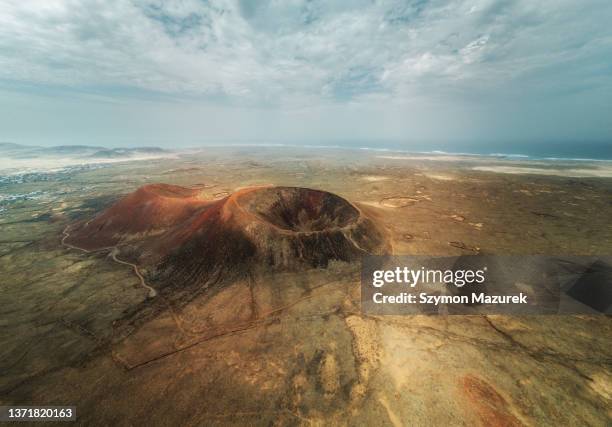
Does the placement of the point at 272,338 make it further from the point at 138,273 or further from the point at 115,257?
the point at 115,257

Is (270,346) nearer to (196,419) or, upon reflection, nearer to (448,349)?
(196,419)

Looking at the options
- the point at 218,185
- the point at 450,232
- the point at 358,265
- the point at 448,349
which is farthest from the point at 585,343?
the point at 218,185

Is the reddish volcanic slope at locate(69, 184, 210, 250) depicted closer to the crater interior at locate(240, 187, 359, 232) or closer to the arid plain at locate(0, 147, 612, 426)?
the arid plain at locate(0, 147, 612, 426)

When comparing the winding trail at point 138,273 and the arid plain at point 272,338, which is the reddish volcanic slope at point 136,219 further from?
the winding trail at point 138,273

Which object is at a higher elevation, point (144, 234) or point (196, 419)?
point (144, 234)

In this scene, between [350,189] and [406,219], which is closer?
[406,219]

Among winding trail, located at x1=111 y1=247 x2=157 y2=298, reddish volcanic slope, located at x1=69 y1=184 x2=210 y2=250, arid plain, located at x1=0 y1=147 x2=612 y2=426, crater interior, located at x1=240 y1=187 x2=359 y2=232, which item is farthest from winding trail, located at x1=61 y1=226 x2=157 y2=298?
crater interior, located at x1=240 y1=187 x2=359 y2=232

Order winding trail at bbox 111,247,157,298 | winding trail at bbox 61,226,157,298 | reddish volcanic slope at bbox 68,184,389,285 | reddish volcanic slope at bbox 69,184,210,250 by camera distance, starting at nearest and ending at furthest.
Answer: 1. winding trail at bbox 111,247,157,298
2. winding trail at bbox 61,226,157,298
3. reddish volcanic slope at bbox 68,184,389,285
4. reddish volcanic slope at bbox 69,184,210,250
